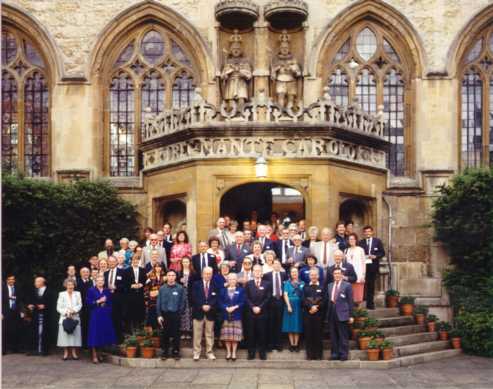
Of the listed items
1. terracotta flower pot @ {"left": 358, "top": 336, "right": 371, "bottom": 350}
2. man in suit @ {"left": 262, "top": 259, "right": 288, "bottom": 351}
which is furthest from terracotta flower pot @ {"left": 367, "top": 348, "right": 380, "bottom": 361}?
man in suit @ {"left": 262, "top": 259, "right": 288, "bottom": 351}

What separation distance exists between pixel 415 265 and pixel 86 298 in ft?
30.1

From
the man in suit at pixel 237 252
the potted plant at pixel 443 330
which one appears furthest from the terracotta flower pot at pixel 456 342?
the man in suit at pixel 237 252

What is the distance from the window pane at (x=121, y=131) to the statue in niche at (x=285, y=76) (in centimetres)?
427

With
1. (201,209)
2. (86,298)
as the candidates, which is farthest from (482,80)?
(86,298)

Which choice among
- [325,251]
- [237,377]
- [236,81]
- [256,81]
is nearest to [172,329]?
[237,377]

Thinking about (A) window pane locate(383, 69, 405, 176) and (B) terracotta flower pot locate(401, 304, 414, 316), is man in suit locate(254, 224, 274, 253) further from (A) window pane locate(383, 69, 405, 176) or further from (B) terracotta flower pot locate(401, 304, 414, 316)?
(A) window pane locate(383, 69, 405, 176)

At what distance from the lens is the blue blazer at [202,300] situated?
13055 millimetres

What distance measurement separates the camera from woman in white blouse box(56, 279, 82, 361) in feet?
45.8

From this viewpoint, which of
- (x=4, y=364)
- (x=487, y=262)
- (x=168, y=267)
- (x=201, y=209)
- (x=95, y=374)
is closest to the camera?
(x=95, y=374)

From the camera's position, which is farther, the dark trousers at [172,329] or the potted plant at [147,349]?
the potted plant at [147,349]

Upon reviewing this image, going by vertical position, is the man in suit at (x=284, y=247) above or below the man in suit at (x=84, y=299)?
above

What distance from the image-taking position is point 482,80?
2058 centimetres

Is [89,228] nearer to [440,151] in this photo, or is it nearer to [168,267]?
[168,267]

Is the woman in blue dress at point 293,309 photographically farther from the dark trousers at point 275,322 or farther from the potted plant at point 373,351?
the potted plant at point 373,351
